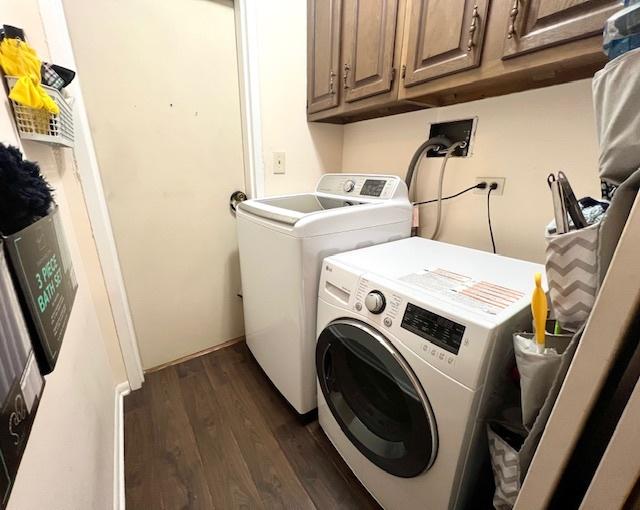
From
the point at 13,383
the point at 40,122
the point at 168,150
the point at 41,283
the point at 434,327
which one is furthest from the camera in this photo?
the point at 168,150

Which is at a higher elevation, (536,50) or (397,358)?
(536,50)

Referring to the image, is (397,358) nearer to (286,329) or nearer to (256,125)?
(286,329)

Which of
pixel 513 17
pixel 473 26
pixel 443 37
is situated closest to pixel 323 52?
pixel 443 37

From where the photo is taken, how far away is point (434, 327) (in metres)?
0.68

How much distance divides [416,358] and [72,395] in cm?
89

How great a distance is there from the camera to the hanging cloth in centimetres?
69

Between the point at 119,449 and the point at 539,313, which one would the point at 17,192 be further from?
the point at 119,449

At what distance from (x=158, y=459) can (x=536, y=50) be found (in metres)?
2.00

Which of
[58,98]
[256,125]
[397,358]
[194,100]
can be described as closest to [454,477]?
[397,358]

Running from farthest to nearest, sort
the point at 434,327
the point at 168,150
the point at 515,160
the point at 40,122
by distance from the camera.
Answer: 1. the point at 168,150
2. the point at 515,160
3. the point at 40,122
4. the point at 434,327

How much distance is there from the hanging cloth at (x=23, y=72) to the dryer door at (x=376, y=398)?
104cm

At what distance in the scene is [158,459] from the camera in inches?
46.9

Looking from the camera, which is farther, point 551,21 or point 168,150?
point 168,150

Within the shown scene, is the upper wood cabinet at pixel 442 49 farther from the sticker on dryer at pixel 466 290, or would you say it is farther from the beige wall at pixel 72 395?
the beige wall at pixel 72 395
